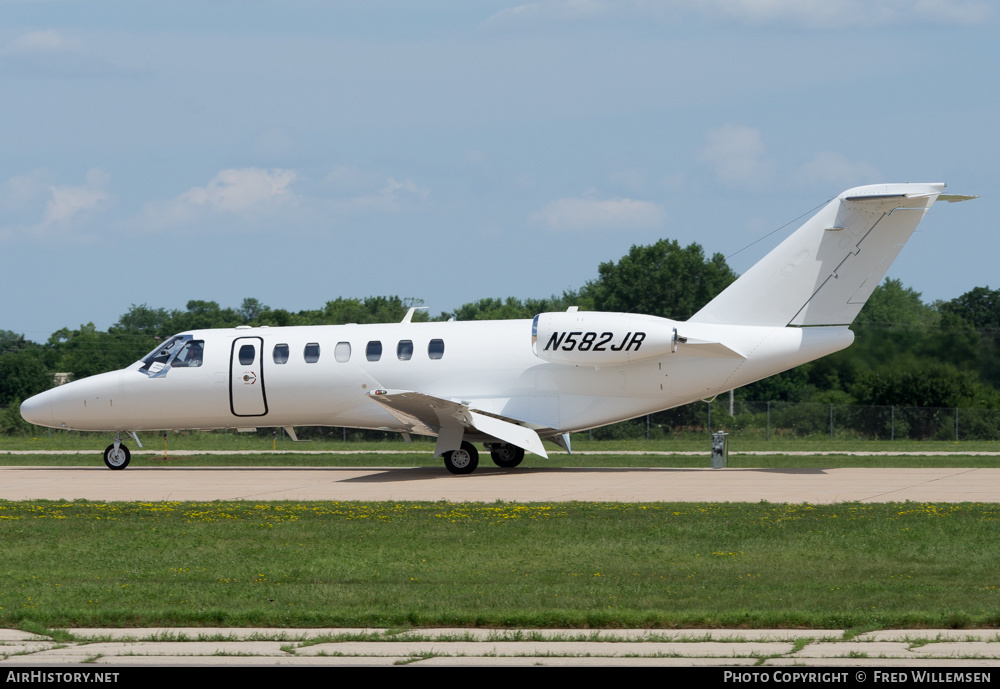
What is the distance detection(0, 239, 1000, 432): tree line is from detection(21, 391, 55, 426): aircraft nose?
36.6ft

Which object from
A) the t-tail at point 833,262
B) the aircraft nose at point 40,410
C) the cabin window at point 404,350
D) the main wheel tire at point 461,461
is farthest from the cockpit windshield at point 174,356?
the t-tail at point 833,262

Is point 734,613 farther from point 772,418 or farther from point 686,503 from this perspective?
point 772,418

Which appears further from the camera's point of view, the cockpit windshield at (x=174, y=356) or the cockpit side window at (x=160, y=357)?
the cockpit side window at (x=160, y=357)

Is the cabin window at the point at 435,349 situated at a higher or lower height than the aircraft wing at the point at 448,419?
higher

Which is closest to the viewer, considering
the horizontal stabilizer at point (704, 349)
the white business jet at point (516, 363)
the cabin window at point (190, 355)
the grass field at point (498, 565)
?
the grass field at point (498, 565)

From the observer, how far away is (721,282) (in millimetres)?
70938

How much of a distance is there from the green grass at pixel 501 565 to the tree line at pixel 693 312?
1684 cm

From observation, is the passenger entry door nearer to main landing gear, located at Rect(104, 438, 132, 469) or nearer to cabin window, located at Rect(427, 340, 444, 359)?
main landing gear, located at Rect(104, 438, 132, 469)

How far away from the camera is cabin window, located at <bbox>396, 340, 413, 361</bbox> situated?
2584 cm

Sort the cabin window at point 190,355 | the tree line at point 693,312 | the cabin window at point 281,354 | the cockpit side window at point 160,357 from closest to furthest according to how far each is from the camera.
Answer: the cabin window at point 281,354
the cabin window at point 190,355
the cockpit side window at point 160,357
the tree line at point 693,312

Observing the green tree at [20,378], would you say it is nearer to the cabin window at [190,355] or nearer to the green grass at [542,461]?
the green grass at [542,461]

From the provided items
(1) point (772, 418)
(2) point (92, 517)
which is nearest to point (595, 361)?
(2) point (92, 517)

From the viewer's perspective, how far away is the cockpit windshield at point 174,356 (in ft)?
88.6

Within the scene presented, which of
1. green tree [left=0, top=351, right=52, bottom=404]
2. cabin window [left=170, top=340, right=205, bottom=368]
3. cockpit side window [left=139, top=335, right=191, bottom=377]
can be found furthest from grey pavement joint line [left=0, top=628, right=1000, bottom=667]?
green tree [left=0, top=351, right=52, bottom=404]
